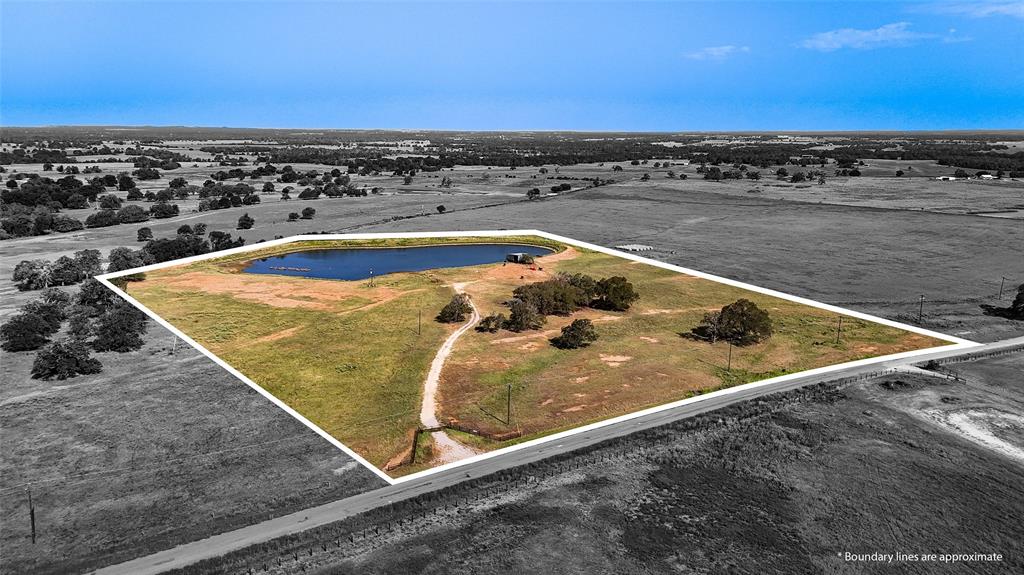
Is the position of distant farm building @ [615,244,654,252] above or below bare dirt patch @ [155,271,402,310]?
above

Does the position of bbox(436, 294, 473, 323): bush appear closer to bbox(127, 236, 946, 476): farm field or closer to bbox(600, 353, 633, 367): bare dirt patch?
bbox(127, 236, 946, 476): farm field

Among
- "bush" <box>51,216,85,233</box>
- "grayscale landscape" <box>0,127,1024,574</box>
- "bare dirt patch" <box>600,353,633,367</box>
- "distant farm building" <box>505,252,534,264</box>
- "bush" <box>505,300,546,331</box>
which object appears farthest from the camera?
"bush" <box>51,216,85,233</box>

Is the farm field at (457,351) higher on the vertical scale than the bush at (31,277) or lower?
lower

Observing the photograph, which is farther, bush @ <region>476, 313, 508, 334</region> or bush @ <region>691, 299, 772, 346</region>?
bush @ <region>476, 313, 508, 334</region>

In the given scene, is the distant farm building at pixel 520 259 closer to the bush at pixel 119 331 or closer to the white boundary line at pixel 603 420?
the white boundary line at pixel 603 420

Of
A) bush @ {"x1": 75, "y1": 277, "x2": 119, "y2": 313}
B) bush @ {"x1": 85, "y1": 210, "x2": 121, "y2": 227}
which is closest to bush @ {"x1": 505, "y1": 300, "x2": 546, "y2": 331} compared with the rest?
bush @ {"x1": 75, "y1": 277, "x2": 119, "y2": 313}

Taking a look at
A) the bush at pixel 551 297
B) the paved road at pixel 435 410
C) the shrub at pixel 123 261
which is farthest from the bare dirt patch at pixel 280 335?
the shrub at pixel 123 261
